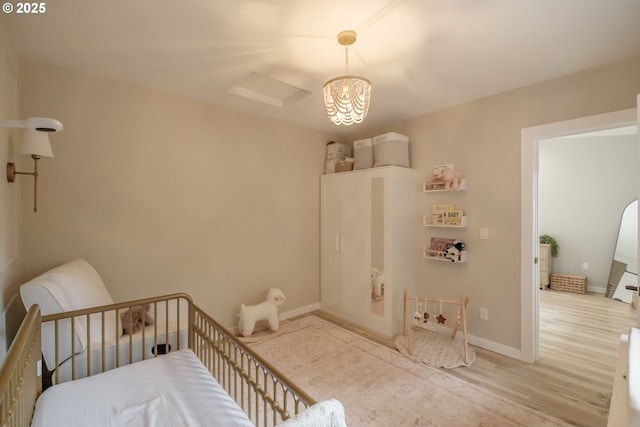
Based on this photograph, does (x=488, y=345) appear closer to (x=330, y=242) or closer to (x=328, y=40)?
(x=330, y=242)

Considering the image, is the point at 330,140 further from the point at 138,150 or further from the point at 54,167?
the point at 54,167

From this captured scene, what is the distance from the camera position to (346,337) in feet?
9.82

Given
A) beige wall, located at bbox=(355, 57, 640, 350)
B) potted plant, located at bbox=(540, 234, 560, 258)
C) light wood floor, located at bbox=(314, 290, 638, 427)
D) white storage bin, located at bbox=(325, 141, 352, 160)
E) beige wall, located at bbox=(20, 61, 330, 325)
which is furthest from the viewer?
potted plant, located at bbox=(540, 234, 560, 258)

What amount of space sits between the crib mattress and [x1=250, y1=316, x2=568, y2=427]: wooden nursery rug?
97 cm

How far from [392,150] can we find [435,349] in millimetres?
2086

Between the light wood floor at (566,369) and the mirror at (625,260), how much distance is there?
70 cm

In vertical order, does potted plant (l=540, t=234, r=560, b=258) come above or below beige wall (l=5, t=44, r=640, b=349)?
below

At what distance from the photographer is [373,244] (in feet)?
10.6

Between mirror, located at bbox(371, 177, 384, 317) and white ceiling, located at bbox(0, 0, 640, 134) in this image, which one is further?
mirror, located at bbox(371, 177, 384, 317)

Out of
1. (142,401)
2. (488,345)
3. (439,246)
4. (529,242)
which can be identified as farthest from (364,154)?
(142,401)

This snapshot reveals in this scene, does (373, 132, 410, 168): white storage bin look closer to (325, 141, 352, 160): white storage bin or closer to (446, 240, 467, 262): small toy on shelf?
(325, 141, 352, 160): white storage bin

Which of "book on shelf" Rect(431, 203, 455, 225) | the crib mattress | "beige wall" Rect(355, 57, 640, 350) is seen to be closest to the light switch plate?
"beige wall" Rect(355, 57, 640, 350)

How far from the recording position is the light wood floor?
1.94 metres

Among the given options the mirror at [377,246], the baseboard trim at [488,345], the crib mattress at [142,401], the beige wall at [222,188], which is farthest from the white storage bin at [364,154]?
the crib mattress at [142,401]
